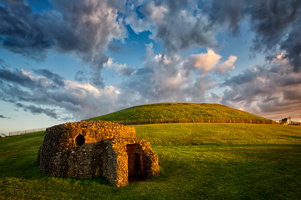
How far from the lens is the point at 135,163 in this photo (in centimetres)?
1842

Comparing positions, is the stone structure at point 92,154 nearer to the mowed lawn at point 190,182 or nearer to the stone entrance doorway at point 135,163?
the stone entrance doorway at point 135,163

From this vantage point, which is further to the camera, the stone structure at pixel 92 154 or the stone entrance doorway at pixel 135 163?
the stone entrance doorway at pixel 135 163

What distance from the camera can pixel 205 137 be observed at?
3744 cm

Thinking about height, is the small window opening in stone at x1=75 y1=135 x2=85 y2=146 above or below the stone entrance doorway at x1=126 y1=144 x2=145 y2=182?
above

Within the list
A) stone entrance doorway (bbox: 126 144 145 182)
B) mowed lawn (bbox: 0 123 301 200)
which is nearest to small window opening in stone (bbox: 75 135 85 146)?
mowed lawn (bbox: 0 123 301 200)

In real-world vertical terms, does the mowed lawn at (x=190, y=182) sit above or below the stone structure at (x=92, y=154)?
below

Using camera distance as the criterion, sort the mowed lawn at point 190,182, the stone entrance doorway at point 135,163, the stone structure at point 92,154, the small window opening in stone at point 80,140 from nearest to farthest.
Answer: the mowed lawn at point 190,182 → the stone structure at point 92,154 → the small window opening in stone at point 80,140 → the stone entrance doorway at point 135,163

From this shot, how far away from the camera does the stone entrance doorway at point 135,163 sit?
17469 mm

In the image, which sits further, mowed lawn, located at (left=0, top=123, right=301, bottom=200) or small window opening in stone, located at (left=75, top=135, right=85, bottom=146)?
small window opening in stone, located at (left=75, top=135, right=85, bottom=146)

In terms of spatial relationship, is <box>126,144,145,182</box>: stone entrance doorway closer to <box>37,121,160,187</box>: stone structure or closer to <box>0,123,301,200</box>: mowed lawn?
<box>37,121,160,187</box>: stone structure

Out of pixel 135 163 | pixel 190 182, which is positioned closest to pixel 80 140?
pixel 135 163

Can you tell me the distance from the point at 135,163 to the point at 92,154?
513cm

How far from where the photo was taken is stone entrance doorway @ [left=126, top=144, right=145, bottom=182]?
17469mm

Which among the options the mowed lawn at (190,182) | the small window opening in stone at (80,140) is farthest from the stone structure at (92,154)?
the mowed lawn at (190,182)
